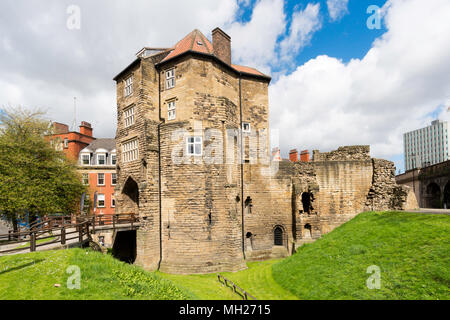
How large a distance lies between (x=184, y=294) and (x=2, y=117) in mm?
27012

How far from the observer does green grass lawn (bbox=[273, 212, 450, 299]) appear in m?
9.44

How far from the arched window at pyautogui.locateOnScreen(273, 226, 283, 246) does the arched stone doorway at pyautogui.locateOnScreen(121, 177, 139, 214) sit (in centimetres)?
1214

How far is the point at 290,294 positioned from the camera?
40.7 ft

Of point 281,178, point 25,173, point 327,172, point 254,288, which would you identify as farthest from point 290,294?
point 25,173

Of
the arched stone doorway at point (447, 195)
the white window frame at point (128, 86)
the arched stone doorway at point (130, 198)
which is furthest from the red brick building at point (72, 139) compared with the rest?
the arched stone doorway at point (447, 195)

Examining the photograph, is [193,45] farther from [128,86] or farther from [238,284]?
[238,284]

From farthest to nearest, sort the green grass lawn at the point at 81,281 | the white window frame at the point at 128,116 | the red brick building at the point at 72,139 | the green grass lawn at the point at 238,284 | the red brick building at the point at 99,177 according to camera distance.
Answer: the red brick building at the point at 72,139
the red brick building at the point at 99,177
the white window frame at the point at 128,116
the green grass lawn at the point at 238,284
the green grass lawn at the point at 81,281

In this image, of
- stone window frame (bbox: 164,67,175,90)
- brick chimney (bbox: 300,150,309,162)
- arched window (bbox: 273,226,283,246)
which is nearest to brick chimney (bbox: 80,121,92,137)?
stone window frame (bbox: 164,67,175,90)

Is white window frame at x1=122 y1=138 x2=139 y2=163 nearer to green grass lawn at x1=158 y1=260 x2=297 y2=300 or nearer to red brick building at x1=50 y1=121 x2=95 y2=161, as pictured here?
green grass lawn at x1=158 y1=260 x2=297 y2=300

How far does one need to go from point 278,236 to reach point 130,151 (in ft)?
48.1

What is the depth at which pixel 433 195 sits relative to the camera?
105 ft

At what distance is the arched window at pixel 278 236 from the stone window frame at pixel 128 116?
50.5 feet

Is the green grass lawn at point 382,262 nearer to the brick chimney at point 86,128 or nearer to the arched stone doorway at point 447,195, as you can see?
the arched stone doorway at point 447,195

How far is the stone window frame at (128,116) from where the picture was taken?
18.9 meters
